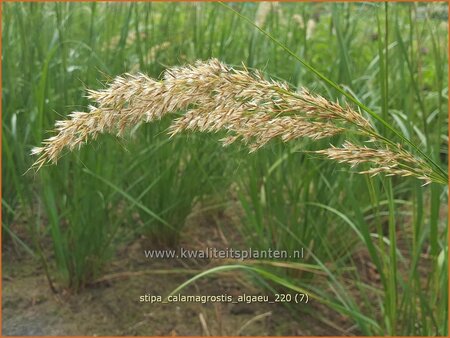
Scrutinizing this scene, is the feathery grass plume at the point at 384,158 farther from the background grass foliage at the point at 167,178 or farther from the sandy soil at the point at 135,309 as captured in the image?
the sandy soil at the point at 135,309

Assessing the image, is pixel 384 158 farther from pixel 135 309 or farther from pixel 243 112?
pixel 135 309

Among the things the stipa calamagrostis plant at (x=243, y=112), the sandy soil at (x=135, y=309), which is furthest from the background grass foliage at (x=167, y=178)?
the stipa calamagrostis plant at (x=243, y=112)

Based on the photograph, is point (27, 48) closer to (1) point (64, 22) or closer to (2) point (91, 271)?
(1) point (64, 22)

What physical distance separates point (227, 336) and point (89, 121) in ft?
4.30

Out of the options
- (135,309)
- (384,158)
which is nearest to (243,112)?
(384,158)

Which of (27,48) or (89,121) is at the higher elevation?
(27,48)

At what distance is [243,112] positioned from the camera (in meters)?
0.99

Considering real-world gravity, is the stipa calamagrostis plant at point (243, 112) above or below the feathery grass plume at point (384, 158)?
above

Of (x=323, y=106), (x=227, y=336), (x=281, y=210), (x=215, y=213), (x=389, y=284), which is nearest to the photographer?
(x=323, y=106)

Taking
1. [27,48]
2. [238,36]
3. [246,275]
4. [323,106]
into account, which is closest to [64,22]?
[27,48]

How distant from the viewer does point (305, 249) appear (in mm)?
2230

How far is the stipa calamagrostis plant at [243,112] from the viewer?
37.5 inches

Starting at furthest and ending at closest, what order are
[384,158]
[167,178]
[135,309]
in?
[167,178] → [135,309] → [384,158]

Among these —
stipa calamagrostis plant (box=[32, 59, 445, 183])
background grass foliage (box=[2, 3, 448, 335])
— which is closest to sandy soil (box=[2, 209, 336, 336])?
background grass foliage (box=[2, 3, 448, 335])
